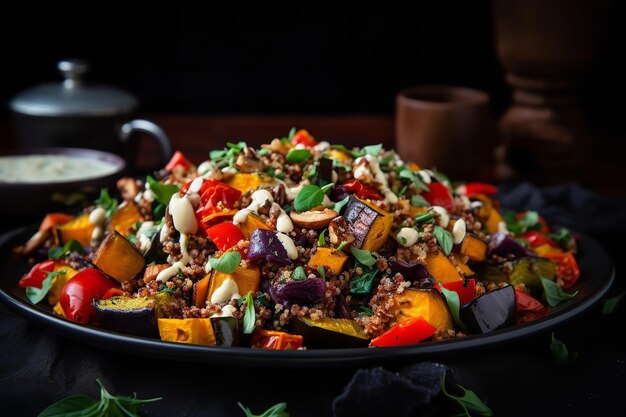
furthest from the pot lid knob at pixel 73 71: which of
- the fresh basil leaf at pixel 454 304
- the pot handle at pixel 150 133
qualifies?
the fresh basil leaf at pixel 454 304

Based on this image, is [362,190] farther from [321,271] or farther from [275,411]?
[275,411]

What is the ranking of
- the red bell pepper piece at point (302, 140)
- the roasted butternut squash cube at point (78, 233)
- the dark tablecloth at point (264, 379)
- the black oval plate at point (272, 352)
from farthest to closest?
the red bell pepper piece at point (302, 140) < the roasted butternut squash cube at point (78, 233) < the dark tablecloth at point (264, 379) < the black oval plate at point (272, 352)

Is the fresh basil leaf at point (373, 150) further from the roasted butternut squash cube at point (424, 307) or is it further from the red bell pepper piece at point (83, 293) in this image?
the red bell pepper piece at point (83, 293)

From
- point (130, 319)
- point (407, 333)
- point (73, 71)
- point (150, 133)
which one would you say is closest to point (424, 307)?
point (407, 333)

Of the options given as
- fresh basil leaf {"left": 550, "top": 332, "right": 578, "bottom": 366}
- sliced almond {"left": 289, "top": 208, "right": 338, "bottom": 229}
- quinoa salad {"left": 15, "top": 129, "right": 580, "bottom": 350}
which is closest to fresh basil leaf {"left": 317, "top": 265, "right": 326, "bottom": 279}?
quinoa salad {"left": 15, "top": 129, "right": 580, "bottom": 350}

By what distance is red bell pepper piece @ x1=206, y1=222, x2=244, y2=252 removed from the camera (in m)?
1.55

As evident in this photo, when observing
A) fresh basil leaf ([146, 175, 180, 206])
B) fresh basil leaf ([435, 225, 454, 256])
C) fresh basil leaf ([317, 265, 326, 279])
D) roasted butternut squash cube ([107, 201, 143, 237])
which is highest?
fresh basil leaf ([146, 175, 180, 206])

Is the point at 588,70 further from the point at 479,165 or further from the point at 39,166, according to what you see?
the point at 39,166

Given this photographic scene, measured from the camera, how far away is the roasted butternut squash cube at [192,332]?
1.36m

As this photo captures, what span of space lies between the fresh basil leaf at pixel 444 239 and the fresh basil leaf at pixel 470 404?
0.35 metres

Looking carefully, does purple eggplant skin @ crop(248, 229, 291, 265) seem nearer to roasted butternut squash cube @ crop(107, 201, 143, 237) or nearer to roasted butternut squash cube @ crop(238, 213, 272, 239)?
roasted butternut squash cube @ crop(238, 213, 272, 239)

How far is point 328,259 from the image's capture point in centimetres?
151

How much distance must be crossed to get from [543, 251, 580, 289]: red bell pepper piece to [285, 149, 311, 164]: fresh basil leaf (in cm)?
57

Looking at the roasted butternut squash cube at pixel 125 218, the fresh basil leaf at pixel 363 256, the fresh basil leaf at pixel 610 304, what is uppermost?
the fresh basil leaf at pixel 363 256
